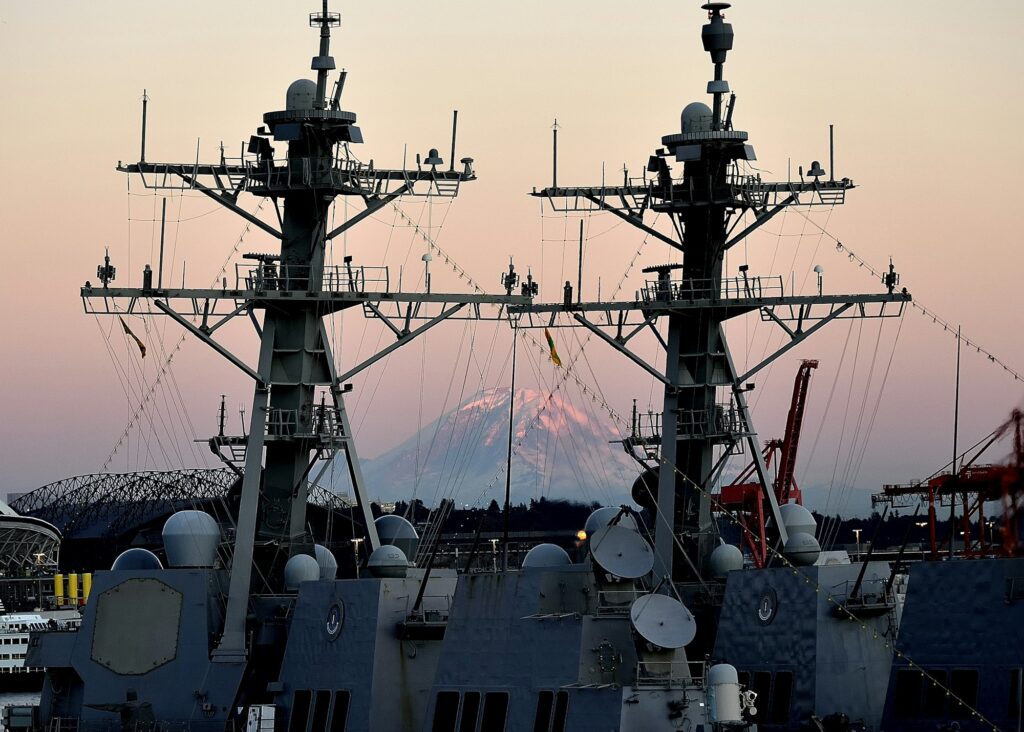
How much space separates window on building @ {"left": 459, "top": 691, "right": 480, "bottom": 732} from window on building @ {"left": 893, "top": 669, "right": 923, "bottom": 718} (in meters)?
7.13

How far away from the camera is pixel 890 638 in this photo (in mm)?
35375

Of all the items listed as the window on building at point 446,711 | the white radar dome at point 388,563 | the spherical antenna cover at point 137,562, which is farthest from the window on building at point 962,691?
the spherical antenna cover at point 137,562

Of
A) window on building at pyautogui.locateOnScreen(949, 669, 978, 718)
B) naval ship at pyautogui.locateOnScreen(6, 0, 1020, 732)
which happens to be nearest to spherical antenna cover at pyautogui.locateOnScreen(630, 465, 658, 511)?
naval ship at pyautogui.locateOnScreen(6, 0, 1020, 732)

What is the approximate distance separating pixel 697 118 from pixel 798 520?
9.00m

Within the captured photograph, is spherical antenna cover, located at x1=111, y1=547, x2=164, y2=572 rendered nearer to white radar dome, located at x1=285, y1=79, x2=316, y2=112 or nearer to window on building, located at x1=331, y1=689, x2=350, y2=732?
window on building, located at x1=331, y1=689, x2=350, y2=732

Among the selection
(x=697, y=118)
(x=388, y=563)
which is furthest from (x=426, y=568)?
(x=697, y=118)

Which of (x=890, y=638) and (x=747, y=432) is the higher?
(x=747, y=432)

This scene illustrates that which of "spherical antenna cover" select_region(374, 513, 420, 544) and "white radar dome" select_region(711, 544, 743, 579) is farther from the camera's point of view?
"spherical antenna cover" select_region(374, 513, 420, 544)

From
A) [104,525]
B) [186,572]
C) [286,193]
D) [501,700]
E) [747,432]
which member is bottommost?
[501,700]

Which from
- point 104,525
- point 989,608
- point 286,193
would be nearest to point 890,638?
point 989,608

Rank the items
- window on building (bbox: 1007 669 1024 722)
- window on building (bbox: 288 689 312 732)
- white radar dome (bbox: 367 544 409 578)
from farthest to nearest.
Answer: white radar dome (bbox: 367 544 409 578) → window on building (bbox: 288 689 312 732) → window on building (bbox: 1007 669 1024 722)

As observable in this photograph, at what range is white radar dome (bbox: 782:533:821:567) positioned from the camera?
1438 inches

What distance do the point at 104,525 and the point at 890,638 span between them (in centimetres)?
11957

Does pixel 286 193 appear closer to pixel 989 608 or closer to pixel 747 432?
pixel 747 432
